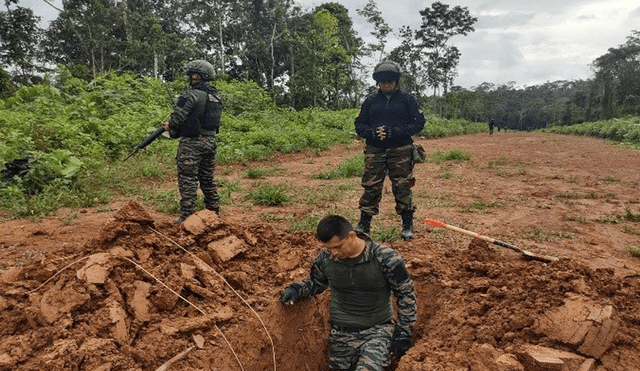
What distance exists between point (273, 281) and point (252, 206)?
9.76 ft

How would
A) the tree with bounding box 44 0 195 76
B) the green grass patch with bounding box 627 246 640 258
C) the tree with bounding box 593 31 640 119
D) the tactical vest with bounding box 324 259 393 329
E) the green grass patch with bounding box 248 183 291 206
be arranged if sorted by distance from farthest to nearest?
the tree with bounding box 593 31 640 119 → the tree with bounding box 44 0 195 76 → the green grass patch with bounding box 248 183 291 206 → the green grass patch with bounding box 627 246 640 258 → the tactical vest with bounding box 324 259 393 329

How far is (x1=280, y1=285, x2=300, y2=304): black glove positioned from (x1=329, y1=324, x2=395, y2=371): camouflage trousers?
0.41m

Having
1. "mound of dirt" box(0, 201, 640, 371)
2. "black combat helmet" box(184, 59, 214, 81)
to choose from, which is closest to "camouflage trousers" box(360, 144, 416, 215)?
"mound of dirt" box(0, 201, 640, 371)

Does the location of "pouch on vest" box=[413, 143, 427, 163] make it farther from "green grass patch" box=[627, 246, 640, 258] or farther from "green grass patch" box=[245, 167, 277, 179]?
"green grass patch" box=[245, 167, 277, 179]

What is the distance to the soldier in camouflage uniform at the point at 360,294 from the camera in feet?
9.70

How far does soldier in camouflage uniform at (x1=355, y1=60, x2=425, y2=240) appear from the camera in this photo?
15.6 feet

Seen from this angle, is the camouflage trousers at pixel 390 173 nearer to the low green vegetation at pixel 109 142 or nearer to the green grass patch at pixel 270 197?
the low green vegetation at pixel 109 142

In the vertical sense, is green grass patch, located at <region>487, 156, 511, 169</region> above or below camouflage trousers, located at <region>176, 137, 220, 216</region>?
below

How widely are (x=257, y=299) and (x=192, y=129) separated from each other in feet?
7.78

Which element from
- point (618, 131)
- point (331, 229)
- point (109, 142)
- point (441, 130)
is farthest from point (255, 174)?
point (618, 131)

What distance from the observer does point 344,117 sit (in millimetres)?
20453

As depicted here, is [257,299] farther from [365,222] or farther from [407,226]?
[407,226]

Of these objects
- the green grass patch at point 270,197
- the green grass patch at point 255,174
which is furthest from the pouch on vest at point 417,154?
the green grass patch at point 255,174

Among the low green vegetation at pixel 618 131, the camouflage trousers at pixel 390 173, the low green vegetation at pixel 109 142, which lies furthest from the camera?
the low green vegetation at pixel 618 131
